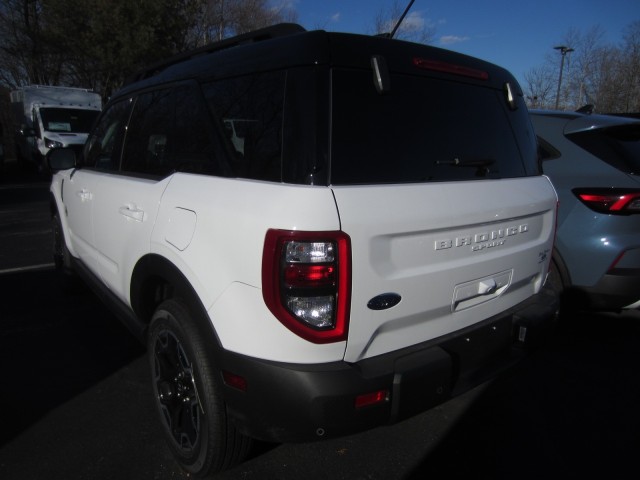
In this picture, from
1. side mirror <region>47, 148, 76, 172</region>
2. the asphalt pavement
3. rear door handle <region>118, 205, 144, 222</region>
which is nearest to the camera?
the asphalt pavement

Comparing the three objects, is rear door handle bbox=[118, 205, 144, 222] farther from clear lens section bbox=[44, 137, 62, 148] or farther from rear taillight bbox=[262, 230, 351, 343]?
clear lens section bbox=[44, 137, 62, 148]

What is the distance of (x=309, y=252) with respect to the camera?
1613 millimetres

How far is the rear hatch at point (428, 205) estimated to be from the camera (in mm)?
1709

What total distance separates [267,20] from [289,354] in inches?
1188

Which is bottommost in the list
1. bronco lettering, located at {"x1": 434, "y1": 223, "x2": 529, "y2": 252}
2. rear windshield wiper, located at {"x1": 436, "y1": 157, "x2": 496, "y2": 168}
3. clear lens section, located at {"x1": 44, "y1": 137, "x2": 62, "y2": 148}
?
bronco lettering, located at {"x1": 434, "y1": 223, "x2": 529, "y2": 252}

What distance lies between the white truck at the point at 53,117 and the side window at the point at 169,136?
13.7 m

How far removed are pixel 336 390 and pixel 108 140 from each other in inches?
105

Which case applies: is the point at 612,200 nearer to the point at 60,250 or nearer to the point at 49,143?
the point at 60,250

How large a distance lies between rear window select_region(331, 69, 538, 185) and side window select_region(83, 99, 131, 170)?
6.30ft

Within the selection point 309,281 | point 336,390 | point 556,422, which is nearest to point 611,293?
point 556,422

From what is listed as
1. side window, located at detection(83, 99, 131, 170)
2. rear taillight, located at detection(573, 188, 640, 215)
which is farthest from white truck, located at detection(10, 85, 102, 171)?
rear taillight, located at detection(573, 188, 640, 215)

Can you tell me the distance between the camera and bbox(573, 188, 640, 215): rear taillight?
3.14m

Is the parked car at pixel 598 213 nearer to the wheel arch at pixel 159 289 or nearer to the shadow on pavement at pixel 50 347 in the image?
the wheel arch at pixel 159 289

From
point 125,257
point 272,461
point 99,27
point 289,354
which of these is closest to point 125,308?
point 125,257
